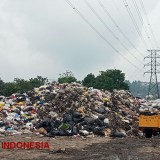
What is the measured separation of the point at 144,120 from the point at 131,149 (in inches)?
224

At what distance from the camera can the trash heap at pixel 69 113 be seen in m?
A: 20.1

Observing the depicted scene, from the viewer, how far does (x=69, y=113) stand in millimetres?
21438

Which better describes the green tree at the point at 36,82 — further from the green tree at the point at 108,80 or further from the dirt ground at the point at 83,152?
the dirt ground at the point at 83,152

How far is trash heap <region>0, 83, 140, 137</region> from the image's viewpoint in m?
20.1

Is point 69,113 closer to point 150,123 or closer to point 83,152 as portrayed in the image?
point 150,123

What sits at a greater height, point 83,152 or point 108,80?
point 108,80

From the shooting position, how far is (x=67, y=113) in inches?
844

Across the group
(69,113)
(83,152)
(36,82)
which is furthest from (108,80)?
(83,152)

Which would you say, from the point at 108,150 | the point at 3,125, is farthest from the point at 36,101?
the point at 108,150

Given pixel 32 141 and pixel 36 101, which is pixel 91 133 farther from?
pixel 36 101

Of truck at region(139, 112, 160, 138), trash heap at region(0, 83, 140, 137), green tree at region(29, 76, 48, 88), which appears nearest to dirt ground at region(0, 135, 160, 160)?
trash heap at region(0, 83, 140, 137)

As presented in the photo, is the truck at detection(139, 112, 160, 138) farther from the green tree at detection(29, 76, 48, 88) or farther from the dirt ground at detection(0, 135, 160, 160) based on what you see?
the green tree at detection(29, 76, 48, 88)

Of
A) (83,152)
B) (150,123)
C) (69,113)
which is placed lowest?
(83,152)

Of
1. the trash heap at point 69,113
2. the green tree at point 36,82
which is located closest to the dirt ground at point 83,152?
the trash heap at point 69,113
